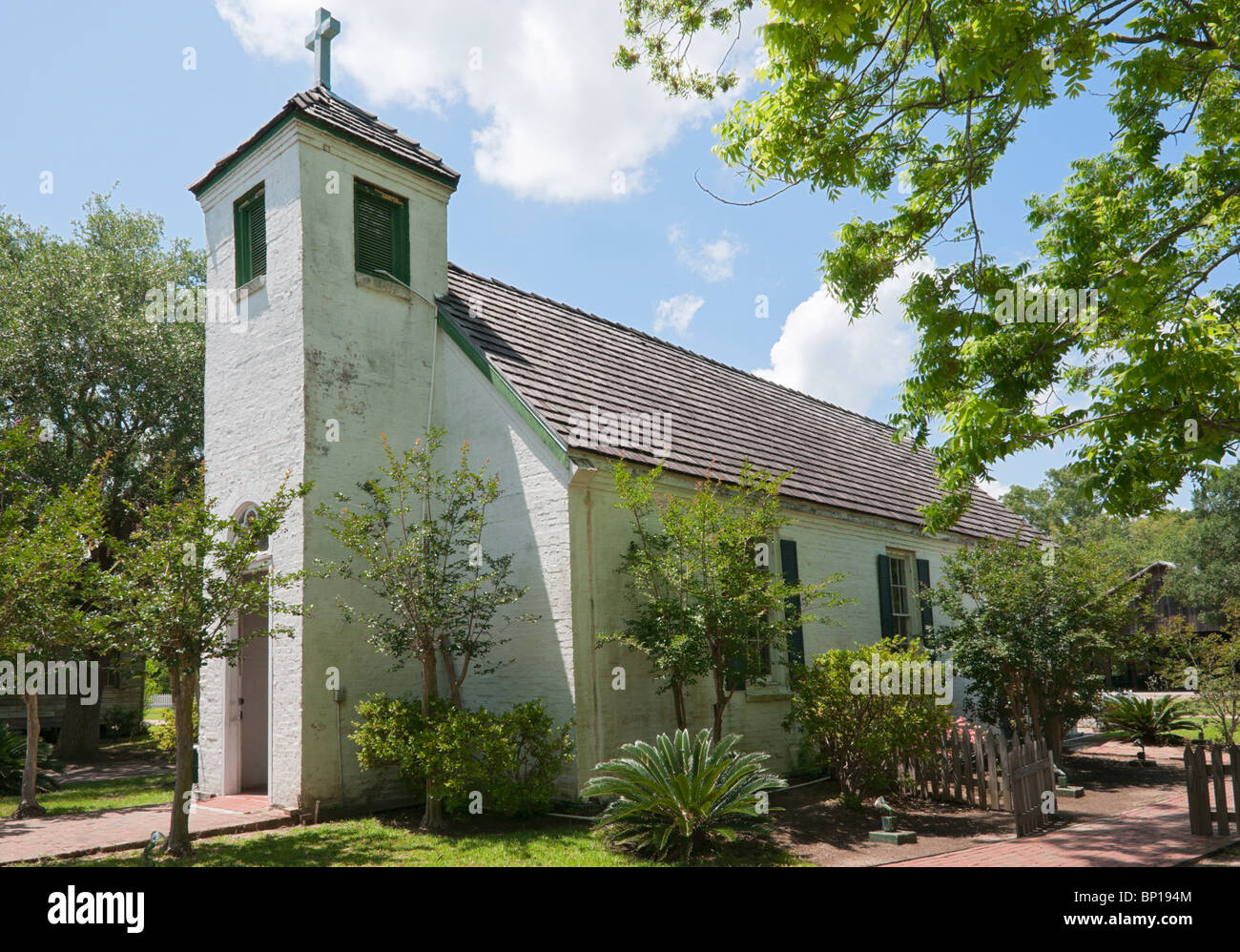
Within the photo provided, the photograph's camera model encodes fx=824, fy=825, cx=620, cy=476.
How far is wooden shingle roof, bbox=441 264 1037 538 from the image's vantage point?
1186cm

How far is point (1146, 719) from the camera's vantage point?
17.1 meters

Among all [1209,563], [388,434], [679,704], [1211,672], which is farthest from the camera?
[1209,563]

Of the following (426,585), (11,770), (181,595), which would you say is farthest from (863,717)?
(11,770)

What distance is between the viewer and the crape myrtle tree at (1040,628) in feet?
40.6

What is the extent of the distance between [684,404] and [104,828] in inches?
401

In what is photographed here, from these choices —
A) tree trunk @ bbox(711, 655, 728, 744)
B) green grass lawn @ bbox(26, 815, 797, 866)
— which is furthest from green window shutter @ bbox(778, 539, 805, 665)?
green grass lawn @ bbox(26, 815, 797, 866)

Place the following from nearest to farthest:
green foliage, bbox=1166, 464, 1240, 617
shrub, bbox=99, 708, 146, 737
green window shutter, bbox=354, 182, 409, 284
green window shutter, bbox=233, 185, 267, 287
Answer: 1. green window shutter, bbox=354, 182, 409, 284
2. green window shutter, bbox=233, 185, 267, 287
3. shrub, bbox=99, 708, 146, 737
4. green foliage, bbox=1166, 464, 1240, 617

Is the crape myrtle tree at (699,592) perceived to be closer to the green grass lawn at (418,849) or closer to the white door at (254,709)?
the green grass lawn at (418,849)

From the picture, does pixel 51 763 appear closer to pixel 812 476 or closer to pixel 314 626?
pixel 314 626

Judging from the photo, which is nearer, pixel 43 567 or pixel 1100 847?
pixel 1100 847

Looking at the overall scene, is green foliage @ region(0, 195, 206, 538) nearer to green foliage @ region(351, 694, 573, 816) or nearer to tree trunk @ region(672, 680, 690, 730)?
green foliage @ region(351, 694, 573, 816)

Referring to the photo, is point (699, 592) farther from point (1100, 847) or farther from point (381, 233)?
point (381, 233)

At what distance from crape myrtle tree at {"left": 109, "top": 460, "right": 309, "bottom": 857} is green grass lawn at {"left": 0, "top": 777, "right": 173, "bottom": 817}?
414 centimetres

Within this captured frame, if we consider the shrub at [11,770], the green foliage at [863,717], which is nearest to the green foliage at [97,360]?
the shrub at [11,770]
